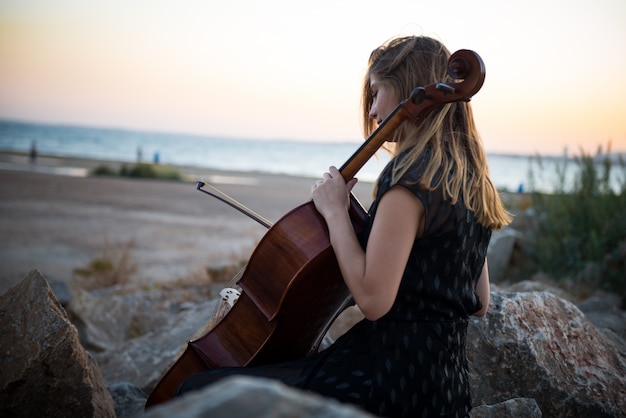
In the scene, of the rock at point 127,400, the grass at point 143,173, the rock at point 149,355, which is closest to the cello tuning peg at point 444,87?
the rock at point 127,400

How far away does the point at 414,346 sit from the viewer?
80.0 inches

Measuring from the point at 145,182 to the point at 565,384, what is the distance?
20.9m

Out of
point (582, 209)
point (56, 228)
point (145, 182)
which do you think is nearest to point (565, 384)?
point (582, 209)

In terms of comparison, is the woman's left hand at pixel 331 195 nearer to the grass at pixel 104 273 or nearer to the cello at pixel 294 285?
the cello at pixel 294 285

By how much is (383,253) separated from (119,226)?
11.2m

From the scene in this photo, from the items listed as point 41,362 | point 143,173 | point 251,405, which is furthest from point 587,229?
point 143,173

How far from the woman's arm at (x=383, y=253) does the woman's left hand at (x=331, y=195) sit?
136mm

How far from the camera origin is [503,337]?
9.93 feet

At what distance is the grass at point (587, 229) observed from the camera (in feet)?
22.3

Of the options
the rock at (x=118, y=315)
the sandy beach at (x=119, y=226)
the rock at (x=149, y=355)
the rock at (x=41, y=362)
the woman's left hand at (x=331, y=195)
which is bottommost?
the sandy beach at (x=119, y=226)

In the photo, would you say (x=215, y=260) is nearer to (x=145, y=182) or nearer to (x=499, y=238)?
(x=499, y=238)

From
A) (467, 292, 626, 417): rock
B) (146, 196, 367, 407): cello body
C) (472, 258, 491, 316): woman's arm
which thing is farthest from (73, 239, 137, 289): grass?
(472, 258, 491, 316): woman's arm

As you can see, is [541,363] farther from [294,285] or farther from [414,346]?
[294,285]

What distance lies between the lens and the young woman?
1898mm
